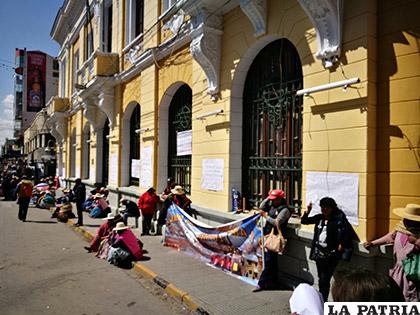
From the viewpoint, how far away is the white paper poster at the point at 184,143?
9117 millimetres

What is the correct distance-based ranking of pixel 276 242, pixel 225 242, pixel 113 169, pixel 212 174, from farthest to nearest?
pixel 113 169 → pixel 212 174 → pixel 225 242 → pixel 276 242

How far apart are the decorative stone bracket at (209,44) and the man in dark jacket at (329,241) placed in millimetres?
3927

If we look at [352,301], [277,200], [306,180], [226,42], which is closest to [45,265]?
[277,200]

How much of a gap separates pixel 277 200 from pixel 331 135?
1288 millimetres

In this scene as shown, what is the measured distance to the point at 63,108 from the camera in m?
23.3

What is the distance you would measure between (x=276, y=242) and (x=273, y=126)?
2.25 metres

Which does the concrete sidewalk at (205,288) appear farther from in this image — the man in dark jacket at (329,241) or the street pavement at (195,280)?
the man in dark jacket at (329,241)

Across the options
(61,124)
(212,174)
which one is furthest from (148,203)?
(61,124)

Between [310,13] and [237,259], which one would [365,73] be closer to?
[310,13]

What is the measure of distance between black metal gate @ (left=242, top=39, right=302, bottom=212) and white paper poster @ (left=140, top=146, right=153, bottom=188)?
4.25m

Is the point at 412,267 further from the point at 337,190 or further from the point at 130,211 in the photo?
the point at 130,211

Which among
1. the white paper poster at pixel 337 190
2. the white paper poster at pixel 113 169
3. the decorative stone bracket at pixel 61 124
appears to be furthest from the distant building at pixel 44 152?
the white paper poster at pixel 337 190

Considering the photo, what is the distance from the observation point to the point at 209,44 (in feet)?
24.2

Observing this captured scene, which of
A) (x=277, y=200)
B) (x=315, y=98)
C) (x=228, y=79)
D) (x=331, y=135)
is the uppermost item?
(x=228, y=79)
